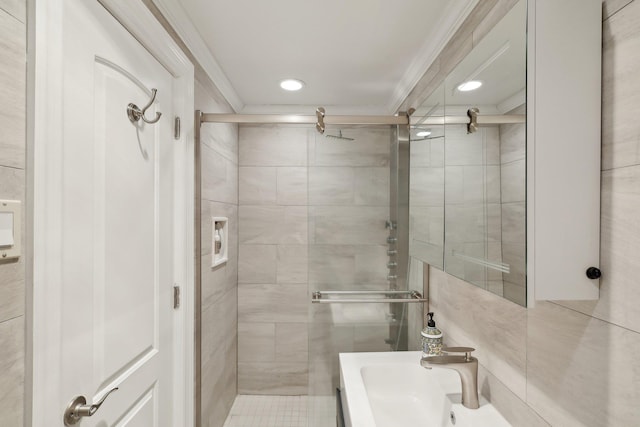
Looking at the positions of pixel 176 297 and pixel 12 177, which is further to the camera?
pixel 176 297

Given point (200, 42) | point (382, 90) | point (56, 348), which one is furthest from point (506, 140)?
point (382, 90)

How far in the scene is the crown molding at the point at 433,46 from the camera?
1.43m

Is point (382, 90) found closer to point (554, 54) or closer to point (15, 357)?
point (554, 54)

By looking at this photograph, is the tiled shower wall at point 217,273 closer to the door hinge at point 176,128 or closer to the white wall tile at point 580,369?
the door hinge at point 176,128

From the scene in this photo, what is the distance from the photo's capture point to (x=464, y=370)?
1.23 m

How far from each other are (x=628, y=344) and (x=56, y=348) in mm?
1335

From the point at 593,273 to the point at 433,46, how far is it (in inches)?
54.8

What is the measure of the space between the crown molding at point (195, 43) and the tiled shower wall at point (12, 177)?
727 millimetres

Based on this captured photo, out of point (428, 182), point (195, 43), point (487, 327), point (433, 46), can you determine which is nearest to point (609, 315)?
point (487, 327)

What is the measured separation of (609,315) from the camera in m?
0.75

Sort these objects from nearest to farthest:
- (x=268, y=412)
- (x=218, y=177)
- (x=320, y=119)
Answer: (x=320, y=119) → (x=218, y=177) → (x=268, y=412)

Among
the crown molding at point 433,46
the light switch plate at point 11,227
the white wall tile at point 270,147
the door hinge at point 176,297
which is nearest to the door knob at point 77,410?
the light switch plate at point 11,227

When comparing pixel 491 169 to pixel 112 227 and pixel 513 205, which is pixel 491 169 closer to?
pixel 513 205

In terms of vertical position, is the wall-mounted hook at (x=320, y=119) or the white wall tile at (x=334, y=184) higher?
the wall-mounted hook at (x=320, y=119)
